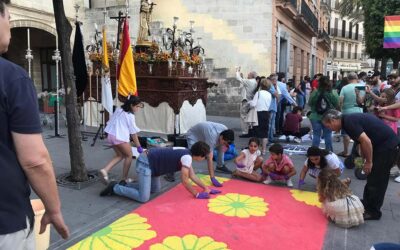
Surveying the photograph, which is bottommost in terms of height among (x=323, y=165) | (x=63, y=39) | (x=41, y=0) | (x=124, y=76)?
(x=323, y=165)

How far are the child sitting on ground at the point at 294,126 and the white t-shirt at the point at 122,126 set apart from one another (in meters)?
4.75

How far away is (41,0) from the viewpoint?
13.3 meters

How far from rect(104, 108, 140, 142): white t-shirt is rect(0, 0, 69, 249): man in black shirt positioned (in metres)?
3.48

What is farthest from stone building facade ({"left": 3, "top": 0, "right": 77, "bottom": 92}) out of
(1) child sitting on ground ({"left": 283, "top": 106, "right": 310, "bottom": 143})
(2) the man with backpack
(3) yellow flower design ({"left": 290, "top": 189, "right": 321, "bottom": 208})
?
(3) yellow flower design ({"left": 290, "top": 189, "right": 321, "bottom": 208})

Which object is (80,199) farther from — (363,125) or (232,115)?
(232,115)

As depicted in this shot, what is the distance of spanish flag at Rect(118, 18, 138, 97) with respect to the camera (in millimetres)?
6953

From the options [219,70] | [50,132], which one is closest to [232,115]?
[219,70]

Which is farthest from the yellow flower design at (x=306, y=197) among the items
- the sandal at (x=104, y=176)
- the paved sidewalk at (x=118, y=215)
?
the sandal at (x=104, y=176)

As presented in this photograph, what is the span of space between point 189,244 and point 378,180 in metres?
2.33

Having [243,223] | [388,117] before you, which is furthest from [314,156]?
[388,117]

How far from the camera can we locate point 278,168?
5.50 meters

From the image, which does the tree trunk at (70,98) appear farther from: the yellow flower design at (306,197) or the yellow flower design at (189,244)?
the yellow flower design at (306,197)

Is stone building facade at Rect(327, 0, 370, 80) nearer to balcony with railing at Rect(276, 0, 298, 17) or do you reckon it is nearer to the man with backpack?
balcony with railing at Rect(276, 0, 298, 17)

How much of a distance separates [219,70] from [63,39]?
29.7 feet
